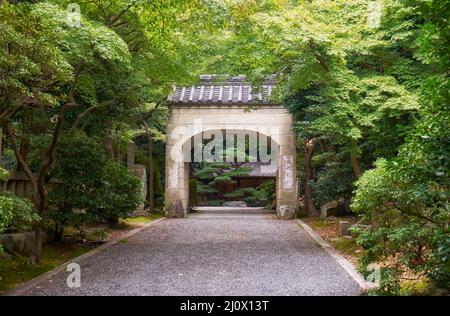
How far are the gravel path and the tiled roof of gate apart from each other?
831 cm

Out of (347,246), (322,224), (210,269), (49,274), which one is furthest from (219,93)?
(49,274)

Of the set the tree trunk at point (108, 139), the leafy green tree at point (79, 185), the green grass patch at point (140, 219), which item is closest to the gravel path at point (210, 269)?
the leafy green tree at point (79, 185)

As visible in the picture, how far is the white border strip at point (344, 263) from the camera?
6.37 meters

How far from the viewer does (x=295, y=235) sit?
42.9 feet

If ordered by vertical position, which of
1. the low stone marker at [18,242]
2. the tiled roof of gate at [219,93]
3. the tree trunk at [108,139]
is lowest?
the low stone marker at [18,242]

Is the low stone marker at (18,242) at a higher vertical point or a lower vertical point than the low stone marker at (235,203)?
higher

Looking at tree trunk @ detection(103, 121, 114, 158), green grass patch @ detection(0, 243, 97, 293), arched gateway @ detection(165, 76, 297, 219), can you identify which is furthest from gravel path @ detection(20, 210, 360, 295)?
arched gateway @ detection(165, 76, 297, 219)

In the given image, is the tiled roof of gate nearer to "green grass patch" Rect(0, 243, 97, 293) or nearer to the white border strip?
the white border strip

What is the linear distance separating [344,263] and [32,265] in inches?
204

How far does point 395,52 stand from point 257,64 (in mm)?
3153

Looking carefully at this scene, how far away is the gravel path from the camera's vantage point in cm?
622

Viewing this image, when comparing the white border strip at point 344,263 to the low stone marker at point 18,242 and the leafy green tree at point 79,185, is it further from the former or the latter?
the low stone marker at point 18,242

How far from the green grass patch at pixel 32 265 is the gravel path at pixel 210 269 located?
0.44 metres

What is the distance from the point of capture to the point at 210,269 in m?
7.78
